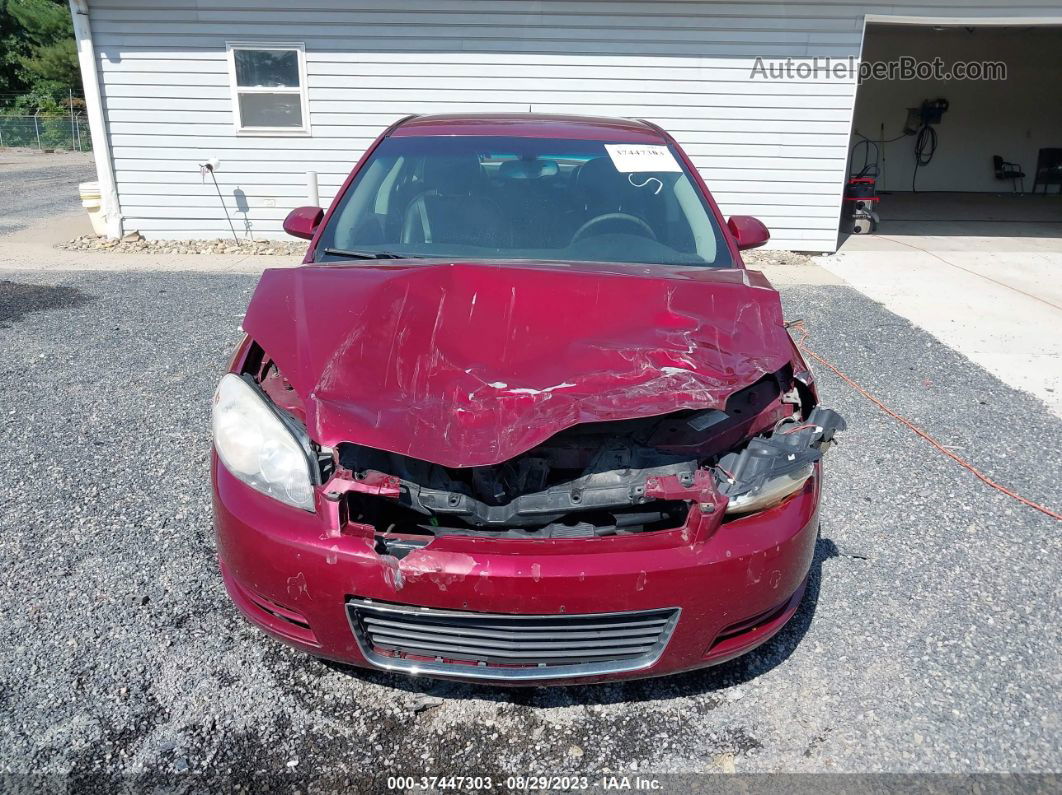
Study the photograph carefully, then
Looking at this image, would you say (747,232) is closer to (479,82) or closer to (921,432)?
(921,432)

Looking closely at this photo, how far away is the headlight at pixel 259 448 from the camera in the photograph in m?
2.22

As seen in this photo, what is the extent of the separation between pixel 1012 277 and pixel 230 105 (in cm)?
957

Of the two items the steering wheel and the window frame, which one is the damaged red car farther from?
the window frame

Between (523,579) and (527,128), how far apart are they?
2.52 m

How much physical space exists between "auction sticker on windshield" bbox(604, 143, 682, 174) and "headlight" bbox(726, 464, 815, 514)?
6.01 feet

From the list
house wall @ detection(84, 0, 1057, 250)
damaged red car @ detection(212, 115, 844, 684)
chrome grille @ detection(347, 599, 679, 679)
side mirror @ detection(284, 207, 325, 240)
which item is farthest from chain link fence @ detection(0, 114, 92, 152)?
chrome grille @ detection(347, 599, 679, 679)

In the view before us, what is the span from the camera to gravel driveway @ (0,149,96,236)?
42.2 ft

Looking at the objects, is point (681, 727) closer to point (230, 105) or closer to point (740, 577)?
point (740, 577)

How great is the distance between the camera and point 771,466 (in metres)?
2.25

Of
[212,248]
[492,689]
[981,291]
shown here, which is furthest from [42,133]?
[492,689]

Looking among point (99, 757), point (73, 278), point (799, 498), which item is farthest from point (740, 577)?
point (73, 278)

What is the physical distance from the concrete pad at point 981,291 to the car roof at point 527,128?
11.0 ft

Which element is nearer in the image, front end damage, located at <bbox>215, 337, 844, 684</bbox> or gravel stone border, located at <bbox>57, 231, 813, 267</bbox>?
front end damage, located at <bbox>215, 337, 844, 684</bbox>

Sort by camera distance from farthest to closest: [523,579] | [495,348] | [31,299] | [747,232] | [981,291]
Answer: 1. [981,291]
2. [31,299]
3. [747,232]
4. [495,348]
5. [523,579]
